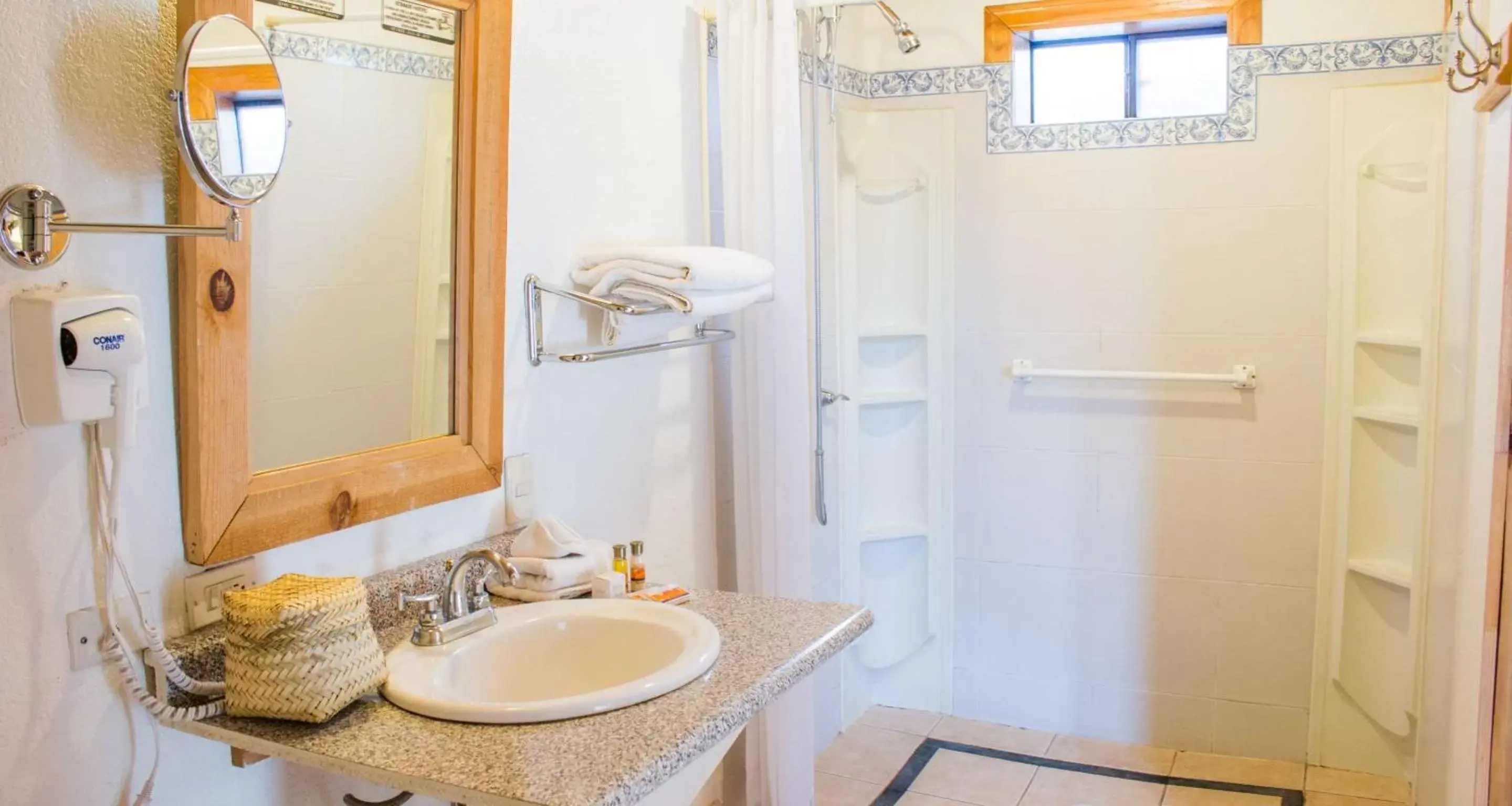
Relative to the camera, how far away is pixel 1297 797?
2.97m

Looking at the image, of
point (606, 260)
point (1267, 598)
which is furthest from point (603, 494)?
point (1267, 598)

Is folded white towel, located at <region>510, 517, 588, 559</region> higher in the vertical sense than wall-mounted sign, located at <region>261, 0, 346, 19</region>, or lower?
lower

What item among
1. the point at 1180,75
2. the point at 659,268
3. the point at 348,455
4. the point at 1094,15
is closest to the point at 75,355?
the point at 348,455

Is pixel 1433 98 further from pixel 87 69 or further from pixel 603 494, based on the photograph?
pixel 87 69

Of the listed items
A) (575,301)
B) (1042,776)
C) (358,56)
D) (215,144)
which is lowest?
(1042,776)

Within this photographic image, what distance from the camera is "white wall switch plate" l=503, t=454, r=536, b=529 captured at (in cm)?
203

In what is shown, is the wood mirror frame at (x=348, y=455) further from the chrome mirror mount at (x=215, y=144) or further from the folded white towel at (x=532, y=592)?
the folded white towel at (x=532, y=592)

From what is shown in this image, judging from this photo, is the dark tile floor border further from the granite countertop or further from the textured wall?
the granite countertop

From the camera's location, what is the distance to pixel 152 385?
1.43m

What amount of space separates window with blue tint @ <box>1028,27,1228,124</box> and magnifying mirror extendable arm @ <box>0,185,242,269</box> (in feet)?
8.26

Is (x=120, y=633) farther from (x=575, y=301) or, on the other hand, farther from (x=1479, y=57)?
(x=1479, y=57)

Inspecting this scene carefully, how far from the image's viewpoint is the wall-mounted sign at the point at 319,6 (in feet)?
5.12

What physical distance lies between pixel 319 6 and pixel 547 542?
836mm

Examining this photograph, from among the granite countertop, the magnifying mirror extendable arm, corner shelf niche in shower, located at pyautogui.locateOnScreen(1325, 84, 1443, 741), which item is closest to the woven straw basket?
the granite countertop
